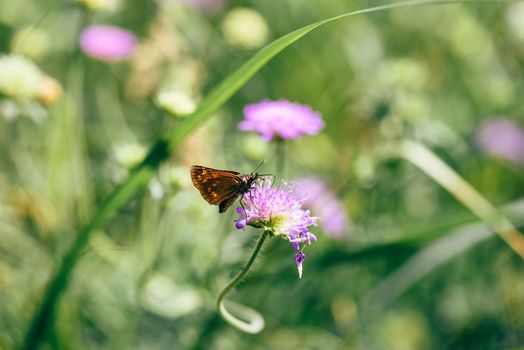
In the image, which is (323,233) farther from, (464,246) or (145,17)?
(145,17)

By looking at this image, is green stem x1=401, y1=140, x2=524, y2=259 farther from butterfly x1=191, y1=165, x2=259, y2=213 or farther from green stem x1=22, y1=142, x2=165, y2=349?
green stem x1=22, y1=142, x2=165, y2=349

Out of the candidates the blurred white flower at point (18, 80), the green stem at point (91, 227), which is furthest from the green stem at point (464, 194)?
the blurred white flower at point (18, 80)

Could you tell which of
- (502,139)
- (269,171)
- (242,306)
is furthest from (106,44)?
(502,139)

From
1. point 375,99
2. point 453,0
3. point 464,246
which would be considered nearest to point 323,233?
point 464,246

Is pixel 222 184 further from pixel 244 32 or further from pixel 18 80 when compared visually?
pixel 244 32

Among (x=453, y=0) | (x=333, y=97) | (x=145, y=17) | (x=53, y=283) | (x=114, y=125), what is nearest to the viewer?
(x=453, y=0)

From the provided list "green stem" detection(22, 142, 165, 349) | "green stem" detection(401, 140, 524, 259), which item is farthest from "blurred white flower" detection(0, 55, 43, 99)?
"green stem" detection(401, 140, 524, 259)
